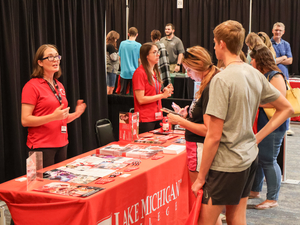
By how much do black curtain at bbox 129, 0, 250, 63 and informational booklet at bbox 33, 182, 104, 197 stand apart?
8.83 meters

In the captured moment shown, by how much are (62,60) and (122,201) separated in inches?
117

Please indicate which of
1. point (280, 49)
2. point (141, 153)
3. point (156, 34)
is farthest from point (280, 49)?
point (141, 153)

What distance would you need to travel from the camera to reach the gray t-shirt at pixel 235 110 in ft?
5.41

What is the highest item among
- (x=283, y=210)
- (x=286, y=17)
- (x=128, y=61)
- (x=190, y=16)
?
(x=190, y=16)

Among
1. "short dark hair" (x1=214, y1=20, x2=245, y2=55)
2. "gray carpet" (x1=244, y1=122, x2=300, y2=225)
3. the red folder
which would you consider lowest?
"gray carpet" (x1=244, y1=122, x2=300, y2=225)

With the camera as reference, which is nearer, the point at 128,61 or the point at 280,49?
the point at 128,61

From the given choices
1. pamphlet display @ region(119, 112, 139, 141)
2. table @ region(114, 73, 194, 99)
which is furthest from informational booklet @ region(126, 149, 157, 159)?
table @ region(114, 73, 194, 99)

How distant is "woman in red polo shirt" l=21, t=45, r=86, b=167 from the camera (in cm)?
262

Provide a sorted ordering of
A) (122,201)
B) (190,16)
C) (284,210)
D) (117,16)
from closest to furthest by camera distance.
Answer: (122,201)
(284,210)
(190,16)
(117,16)

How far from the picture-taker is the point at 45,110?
2.69 meters

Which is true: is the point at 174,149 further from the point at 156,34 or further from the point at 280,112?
the point at 156,34

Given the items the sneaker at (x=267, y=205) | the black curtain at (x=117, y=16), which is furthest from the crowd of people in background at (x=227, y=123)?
the black curtain at (x=117, y=16)

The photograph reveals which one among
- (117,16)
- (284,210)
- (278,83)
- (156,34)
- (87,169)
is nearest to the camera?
(87,169)

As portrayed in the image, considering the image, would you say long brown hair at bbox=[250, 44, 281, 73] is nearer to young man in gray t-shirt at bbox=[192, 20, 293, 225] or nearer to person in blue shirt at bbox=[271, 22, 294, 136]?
young man in gray t-shirt at bbox=[192, 20, 293, 225]
